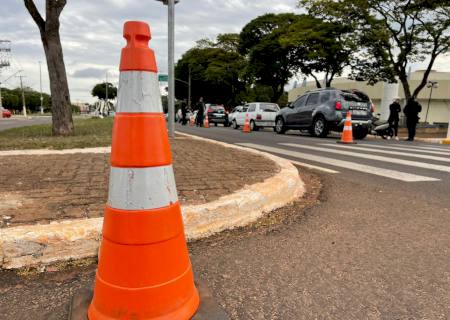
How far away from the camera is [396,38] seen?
20062mm

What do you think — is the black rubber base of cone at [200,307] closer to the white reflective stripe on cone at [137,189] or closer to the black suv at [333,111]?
the white reflective stripe on cone at [137,189]

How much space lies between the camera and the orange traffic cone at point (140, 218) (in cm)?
159

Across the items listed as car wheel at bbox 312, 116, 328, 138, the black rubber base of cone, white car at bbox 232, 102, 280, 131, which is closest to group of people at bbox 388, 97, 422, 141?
car wheel at bbox 312, 116, 328, 138

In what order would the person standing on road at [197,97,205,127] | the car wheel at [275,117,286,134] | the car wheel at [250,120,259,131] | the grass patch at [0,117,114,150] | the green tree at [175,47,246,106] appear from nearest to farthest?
the grass patch at [0,117,114,150], the car wheel at [275,117,286,134], the car wheel at [250,120,259,131], the person standing on road at [197,97,205,127], the green tree at [175,47,246,106]

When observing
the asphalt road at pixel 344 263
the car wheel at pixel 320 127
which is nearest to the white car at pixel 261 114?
the car wheel at pixel 320 127

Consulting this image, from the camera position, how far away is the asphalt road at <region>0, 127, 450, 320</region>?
1.81 m

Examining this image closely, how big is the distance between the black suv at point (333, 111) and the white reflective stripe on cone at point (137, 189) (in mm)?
11668

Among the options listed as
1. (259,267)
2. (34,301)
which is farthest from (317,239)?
(34,301)

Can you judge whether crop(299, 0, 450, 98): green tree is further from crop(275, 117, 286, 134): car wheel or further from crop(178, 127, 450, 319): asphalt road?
crop(178, 127, 450, 319): asphalt road

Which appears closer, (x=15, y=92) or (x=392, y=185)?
(x=392, y=185)

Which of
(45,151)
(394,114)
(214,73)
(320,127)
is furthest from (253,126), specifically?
(214,73)

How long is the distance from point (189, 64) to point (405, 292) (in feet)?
190

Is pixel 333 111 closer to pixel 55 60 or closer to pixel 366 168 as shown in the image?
pixel 366 168

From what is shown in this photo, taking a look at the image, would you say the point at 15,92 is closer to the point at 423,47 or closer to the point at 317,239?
the point at 423,47
